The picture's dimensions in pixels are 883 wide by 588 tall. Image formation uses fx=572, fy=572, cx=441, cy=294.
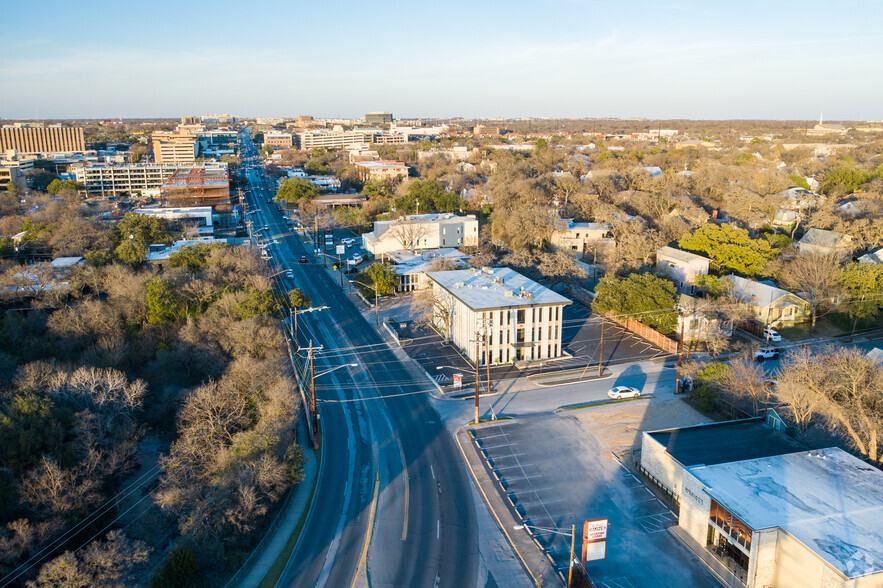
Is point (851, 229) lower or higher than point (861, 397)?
higher

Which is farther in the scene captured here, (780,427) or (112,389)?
(112,389)

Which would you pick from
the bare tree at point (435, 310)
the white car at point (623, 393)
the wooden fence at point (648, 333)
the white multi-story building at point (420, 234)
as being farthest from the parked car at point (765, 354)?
the white multi-story building at point (420, 234)

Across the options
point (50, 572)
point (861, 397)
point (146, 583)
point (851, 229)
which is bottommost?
point (146, 583)

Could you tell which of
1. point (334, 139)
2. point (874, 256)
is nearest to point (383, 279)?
point (874, 256)

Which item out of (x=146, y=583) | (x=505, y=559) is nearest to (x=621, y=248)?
(x=505, y=559)

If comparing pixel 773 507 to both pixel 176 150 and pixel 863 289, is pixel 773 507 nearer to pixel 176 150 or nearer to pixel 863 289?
pixel 863 289

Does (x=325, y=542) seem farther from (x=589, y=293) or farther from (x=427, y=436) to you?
(x=589, y=293)

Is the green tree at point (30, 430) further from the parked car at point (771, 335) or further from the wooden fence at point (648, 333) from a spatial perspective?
the parked car at point (771, 335)
